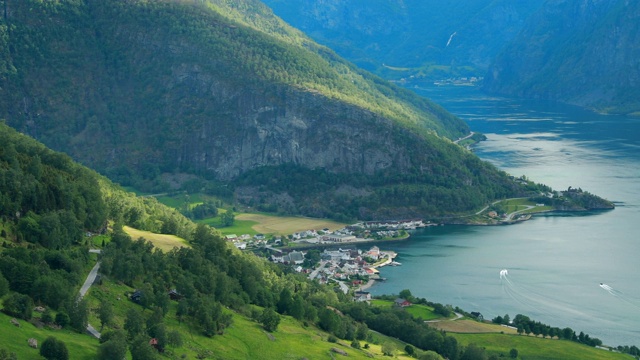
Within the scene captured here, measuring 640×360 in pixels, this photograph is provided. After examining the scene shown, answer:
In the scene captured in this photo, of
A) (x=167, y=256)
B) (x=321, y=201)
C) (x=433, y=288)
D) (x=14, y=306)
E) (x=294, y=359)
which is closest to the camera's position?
(x=14, y=306)

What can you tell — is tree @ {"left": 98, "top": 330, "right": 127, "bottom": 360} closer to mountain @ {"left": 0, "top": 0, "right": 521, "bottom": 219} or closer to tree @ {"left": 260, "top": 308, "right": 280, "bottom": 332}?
tree @ {"left": 260, "top": 308, "right": 280, "bottom": 332}

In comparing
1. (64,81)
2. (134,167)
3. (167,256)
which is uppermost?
(64,81)

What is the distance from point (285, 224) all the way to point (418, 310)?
47.5 m

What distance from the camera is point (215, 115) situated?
162750 millimetres

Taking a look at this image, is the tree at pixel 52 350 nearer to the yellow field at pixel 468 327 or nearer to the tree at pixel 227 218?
the yellow field at pixel 468 327

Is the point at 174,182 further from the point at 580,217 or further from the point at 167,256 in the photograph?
the point at 167,256

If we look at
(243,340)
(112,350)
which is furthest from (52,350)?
(243,340)

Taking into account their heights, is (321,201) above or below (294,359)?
above

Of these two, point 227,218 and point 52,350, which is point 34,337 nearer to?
point 52,350

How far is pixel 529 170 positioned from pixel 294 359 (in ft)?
372

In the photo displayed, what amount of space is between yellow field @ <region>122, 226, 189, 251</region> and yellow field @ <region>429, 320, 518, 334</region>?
21.0m

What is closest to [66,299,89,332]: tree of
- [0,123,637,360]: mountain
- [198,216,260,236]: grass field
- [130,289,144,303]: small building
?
[0,123,637,360]: mountain

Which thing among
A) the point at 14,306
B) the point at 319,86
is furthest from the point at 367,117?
the point at 14,306

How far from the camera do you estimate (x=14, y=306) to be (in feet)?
159
